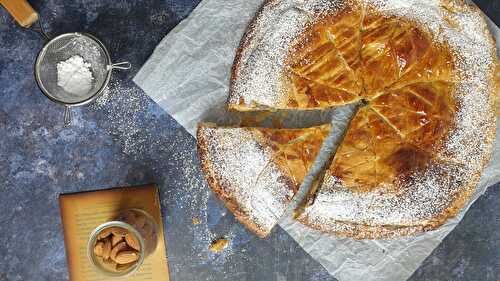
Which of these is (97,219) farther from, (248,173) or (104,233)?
(248,173)

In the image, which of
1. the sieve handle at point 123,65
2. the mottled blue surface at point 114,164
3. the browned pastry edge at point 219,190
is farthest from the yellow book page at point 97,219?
the sieve handle at point 123,65

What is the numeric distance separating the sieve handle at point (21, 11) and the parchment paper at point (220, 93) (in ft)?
2.25

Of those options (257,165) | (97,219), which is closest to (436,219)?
(257,165)

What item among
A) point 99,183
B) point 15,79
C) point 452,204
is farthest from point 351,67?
point 15,79

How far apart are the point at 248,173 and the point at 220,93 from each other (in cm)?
49

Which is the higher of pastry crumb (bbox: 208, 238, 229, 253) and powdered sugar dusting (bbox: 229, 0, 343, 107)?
powdered sugar dusting (bbox: 229, 0, 343, 107)

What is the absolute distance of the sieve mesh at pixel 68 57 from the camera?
306cm

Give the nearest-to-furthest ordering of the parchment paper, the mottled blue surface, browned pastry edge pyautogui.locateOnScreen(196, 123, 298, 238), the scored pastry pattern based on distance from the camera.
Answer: the scored pastry pattern, browned pastry edge pyautogui.locateOnScreen(196, 123, 298, 238), the parchment paper, the mottled blue surface

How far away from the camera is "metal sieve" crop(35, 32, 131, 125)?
3.06m

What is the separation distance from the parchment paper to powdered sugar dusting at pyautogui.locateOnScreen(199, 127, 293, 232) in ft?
0.61

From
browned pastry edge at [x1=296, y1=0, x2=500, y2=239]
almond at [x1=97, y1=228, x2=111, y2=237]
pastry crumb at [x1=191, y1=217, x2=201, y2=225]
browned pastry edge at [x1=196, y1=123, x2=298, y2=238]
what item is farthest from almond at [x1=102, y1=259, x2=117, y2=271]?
browned pastry edge at [x1=296, y1=0, x2=500, y2=239]

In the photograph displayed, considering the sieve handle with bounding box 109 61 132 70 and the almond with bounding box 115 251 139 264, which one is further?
the sieve handle with bounding box 109 61 132 70

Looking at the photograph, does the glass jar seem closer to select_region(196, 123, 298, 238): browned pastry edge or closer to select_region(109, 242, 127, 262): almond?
select_region(109, 242, 127, 262): almond

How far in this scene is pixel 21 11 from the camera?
3.08 metres
